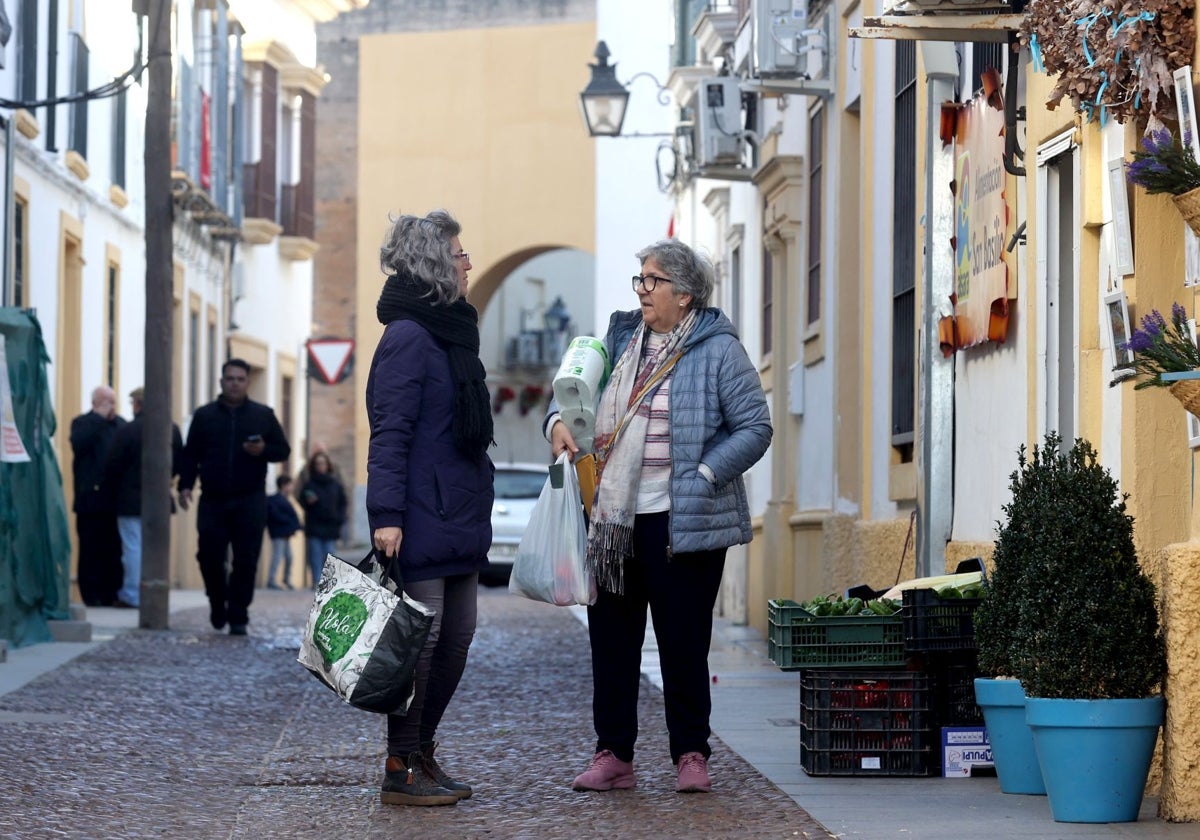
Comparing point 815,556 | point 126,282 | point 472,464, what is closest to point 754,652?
point 815,556

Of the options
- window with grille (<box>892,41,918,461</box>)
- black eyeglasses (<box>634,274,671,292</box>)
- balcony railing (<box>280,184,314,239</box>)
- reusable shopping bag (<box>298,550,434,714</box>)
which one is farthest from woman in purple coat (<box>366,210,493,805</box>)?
balcony railing (<box>280,184,314,239</box>)

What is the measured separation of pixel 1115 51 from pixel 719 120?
452 inches

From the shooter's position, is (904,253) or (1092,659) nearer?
(1092,659)

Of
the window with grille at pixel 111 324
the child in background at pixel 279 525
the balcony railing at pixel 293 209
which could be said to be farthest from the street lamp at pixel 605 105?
the balcony railing at pixel 293 209

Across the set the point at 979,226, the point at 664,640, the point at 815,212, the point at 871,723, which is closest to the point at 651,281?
the point at 664,640

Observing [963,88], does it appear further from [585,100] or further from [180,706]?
[585,100]

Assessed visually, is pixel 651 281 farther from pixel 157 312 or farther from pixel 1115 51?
pixel 157 312

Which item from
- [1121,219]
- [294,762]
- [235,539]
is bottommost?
[294,762]

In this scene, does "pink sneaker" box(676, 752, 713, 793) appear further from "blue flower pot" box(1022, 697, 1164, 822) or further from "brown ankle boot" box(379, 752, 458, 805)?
"blue flower pot" box(1022, 697, 1164, 822)

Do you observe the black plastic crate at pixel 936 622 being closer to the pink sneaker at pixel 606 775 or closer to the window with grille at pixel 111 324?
the pink sneaker at pixel 606 775

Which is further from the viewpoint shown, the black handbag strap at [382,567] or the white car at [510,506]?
Answer: the white car at [510,506]

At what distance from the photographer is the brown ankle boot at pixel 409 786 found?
23.8 ft

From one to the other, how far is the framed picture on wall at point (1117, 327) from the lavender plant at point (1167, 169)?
102 centimetres

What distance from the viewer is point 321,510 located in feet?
87.2
